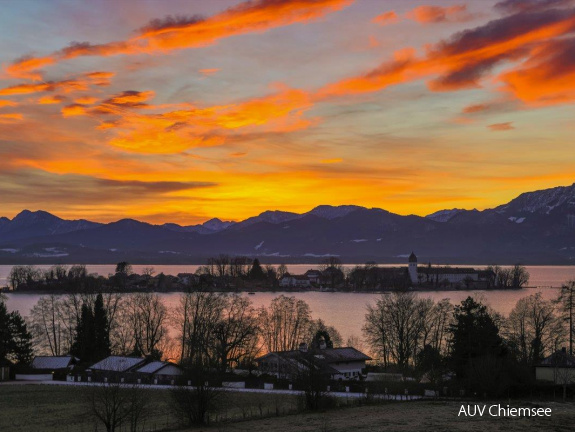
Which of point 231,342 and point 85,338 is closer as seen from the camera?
point 231,342

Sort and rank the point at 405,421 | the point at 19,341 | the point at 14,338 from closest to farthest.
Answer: the point at 405,421
the point at 19,341
the point at 14,338

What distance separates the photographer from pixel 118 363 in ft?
163

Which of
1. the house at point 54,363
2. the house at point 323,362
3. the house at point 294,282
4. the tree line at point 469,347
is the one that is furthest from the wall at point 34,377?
the house at point 294,282

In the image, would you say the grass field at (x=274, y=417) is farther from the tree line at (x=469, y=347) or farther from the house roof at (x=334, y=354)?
the house roof at (x=334, y=354)

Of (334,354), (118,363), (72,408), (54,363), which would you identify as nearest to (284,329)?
(334,354)

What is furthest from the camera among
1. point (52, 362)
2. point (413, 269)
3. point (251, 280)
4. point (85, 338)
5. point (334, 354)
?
point (413, 269)

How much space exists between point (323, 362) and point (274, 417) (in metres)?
19.1

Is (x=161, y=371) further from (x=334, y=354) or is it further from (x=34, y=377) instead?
(x=334, y=354)

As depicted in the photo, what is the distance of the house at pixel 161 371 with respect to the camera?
47.8 m

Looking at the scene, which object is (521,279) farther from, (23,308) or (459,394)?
(459,394)

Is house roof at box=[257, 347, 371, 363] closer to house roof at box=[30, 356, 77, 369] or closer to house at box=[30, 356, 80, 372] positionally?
house at box=[30, 356, 80, 372]

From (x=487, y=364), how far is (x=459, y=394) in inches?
91.4

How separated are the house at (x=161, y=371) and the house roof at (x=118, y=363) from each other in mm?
1137

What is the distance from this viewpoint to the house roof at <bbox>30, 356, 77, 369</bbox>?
52.8 metres
